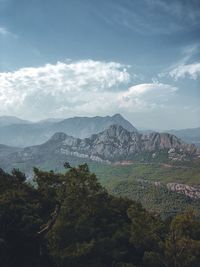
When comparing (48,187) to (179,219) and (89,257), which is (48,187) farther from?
(179,219)

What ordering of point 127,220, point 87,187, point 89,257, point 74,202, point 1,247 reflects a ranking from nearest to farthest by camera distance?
point 1,247
point 89,257
point 74,202
point 87,187
point 127,220

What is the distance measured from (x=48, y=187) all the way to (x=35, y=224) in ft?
39.8

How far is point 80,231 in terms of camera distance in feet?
132

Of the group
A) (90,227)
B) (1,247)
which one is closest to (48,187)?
(90,227)

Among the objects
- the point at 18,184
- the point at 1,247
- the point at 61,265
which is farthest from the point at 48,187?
the point at 1,247

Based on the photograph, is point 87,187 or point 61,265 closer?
point 61,265

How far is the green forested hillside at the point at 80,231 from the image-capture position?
3550 cm

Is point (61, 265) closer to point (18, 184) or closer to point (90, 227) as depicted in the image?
point (90, 227)

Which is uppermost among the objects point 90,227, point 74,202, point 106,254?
point 74,202

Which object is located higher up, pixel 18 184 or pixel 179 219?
pixel 18 184

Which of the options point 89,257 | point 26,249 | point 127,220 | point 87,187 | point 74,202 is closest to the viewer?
point 26,249

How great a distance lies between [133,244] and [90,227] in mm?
6782

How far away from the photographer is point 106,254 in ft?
135

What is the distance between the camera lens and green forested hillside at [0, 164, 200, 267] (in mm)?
35500
